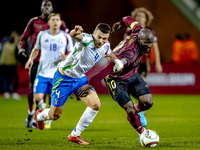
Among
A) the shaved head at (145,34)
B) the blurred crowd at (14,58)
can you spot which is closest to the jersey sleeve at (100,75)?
the shaved head at (145,34)

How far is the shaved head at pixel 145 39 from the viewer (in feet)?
21.4

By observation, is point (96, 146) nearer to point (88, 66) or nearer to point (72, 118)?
point (88, 66)

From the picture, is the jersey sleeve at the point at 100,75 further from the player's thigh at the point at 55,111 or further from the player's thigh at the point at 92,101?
the player's thigh at the point at 55,111

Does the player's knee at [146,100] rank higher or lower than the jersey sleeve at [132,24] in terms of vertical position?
lower

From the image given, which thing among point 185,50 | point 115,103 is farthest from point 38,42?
point 185,50

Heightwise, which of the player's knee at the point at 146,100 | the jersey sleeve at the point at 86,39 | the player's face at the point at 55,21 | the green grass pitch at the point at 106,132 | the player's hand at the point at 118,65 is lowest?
the green grass pitch at the point at 106,132

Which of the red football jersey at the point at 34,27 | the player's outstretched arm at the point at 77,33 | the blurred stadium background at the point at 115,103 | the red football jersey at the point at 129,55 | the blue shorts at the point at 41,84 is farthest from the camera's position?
the red football jersey at the point at 34,27

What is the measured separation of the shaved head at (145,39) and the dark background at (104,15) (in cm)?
1379

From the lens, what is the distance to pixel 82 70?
6465mm

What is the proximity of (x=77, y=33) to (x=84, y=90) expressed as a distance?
3.30 feet

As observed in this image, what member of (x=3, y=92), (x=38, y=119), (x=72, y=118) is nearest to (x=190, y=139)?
(x=38, y=119)

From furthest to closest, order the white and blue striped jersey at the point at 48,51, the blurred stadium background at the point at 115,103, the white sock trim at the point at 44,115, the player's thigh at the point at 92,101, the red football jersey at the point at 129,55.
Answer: the white and blue striped jersey at the point at 48,51 < the white sock trim at the point at 44,115 < the blurred stadium background at the point at 115,103 < the red football jersey at the point at 129,55 < the player's thigh at the point at 92,101

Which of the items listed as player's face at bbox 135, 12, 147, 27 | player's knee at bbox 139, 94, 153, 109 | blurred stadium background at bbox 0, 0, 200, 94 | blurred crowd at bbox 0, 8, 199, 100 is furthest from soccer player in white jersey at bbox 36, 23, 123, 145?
blurred stadium background at bbox 0, 0, 200, 94

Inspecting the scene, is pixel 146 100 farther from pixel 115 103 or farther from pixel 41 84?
pixel 115 103
